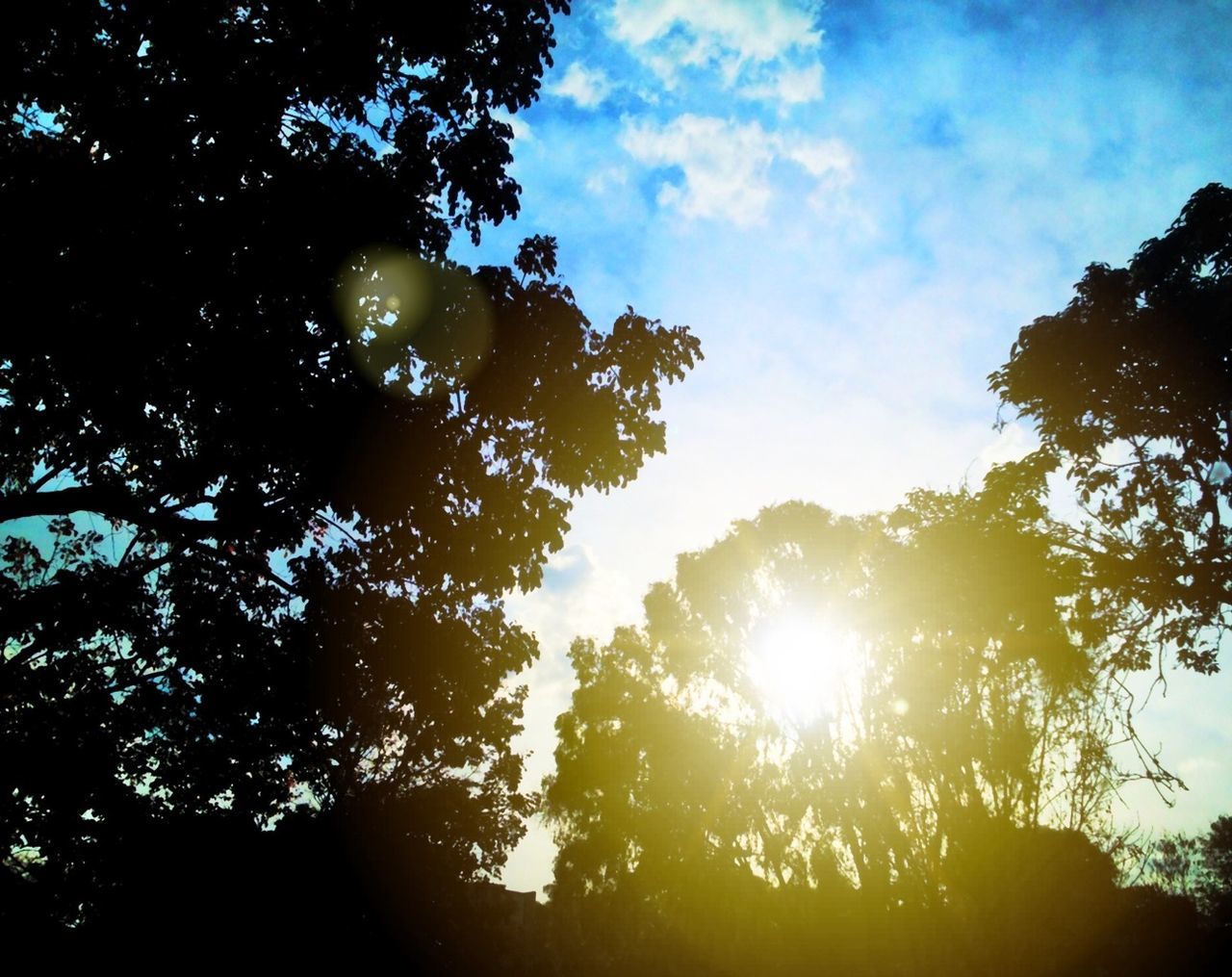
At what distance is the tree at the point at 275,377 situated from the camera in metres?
5.79

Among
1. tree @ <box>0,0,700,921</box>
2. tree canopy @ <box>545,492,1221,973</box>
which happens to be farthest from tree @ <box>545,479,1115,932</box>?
tree @ <box>0,0,700,921</box>

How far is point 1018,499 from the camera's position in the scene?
1113cm

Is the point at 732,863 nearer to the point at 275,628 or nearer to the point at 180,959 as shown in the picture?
the point at 180,959

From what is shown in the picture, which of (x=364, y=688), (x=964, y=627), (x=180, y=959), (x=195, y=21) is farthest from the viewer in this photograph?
(x=964, y=627)

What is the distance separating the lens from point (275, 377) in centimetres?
629

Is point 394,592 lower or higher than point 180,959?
higher

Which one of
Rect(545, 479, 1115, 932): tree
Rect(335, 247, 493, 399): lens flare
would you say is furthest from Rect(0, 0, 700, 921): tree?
Rect(545, 479, 1115, 932): tree

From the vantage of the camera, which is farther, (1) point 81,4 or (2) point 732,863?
(2) point 732,863

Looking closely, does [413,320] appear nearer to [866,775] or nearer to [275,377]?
[275,377]

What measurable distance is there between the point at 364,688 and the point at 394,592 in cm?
149

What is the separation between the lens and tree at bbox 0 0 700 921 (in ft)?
A: 19.0

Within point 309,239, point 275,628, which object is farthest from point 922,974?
point 309,239

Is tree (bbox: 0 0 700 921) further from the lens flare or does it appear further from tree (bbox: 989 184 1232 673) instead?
tree (bbox: 989 184 1232 673)

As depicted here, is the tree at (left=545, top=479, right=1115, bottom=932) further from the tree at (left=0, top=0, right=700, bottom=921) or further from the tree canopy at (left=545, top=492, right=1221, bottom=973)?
the tree at (left=0, top=0, right=700, bottom=921)
